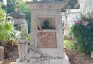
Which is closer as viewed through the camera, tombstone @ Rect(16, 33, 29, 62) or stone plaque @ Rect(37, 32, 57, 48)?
tombstone @ Rect(16, 33, 29, 62)

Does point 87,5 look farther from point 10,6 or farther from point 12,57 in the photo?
point 10,6

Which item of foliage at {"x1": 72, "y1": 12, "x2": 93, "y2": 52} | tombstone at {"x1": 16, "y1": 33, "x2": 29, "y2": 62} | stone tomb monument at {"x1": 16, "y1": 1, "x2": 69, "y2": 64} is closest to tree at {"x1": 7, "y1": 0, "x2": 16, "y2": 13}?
foliage at {"x1": 72, "y1": 12, "x2": 93, "y2": 52}

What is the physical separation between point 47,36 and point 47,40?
143 mm

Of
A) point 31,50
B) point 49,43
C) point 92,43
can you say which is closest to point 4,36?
point 31,50

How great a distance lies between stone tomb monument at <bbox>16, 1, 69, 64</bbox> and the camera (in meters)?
3.97

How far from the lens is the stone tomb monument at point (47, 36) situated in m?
3.97

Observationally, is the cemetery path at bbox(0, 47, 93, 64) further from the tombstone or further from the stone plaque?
the stone plaque

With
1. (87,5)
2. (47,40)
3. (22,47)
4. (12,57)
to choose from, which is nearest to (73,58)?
(47,40)

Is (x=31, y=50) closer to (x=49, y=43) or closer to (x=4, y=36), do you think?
(x=49, y=43)

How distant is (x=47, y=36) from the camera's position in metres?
4.08

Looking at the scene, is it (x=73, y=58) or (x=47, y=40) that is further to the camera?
(x=73, y=58)

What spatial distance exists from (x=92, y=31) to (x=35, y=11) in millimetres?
2841

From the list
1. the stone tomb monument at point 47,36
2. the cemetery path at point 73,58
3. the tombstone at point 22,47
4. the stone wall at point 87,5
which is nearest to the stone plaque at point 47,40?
the stone tomb monument at point 47,36

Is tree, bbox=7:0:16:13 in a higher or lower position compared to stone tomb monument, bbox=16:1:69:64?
higher
